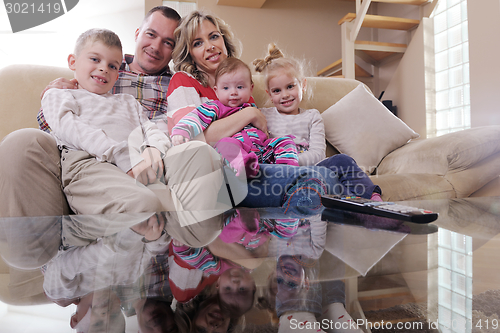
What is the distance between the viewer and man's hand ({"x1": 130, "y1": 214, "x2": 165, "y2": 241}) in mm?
378

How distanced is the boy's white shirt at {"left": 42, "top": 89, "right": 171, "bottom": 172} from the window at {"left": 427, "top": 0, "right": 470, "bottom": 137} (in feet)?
9.43

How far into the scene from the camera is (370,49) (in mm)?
3428

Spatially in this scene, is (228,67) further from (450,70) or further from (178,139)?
(450,70)

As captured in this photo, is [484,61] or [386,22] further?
[386,22]

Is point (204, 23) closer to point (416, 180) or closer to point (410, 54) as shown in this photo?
point (416, 180)

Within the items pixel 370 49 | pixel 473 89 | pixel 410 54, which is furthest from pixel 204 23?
pixel 410 54

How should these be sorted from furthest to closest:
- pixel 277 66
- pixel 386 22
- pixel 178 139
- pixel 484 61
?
pixel 386 22 → pixel 484 61 → pixel 277 66 → pixel 178 139

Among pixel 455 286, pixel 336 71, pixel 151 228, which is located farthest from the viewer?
pixel 336 71

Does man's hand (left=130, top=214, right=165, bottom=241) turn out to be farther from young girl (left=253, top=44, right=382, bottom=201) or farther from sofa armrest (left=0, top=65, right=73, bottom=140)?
sofa armrest (left=0, top=65, right=73, bottom=140)

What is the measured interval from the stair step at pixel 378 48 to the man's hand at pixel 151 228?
11.2 feet

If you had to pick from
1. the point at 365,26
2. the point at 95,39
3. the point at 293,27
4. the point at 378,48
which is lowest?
the point at 95,39

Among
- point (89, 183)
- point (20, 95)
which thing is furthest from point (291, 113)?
point (20, 95)

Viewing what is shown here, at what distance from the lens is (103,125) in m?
1.02

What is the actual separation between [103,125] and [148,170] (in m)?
0.25
